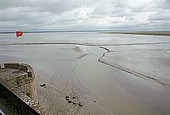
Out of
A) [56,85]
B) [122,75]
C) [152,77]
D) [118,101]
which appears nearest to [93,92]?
[118,101]

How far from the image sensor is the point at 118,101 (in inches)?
497

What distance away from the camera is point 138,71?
69.7 ft

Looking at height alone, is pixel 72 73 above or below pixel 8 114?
below

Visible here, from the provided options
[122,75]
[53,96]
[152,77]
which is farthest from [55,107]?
[152,77]

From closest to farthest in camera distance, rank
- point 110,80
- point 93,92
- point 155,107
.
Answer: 1. point 155,107
2. point 93,92
3. point 110,80

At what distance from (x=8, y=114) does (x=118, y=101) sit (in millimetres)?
8309

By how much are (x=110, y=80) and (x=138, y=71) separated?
529cm

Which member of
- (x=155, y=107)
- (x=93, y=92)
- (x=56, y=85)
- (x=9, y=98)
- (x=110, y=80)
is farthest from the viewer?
(x=110, y=80)

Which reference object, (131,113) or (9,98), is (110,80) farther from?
(9,98)

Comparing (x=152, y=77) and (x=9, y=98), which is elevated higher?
(x=9, y=98)

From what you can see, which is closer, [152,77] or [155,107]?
[155,107]

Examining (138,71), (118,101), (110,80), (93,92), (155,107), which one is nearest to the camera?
(155,107)

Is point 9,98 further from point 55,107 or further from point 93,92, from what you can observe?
point 93,92

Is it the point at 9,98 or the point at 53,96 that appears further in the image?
the point at 53,96
